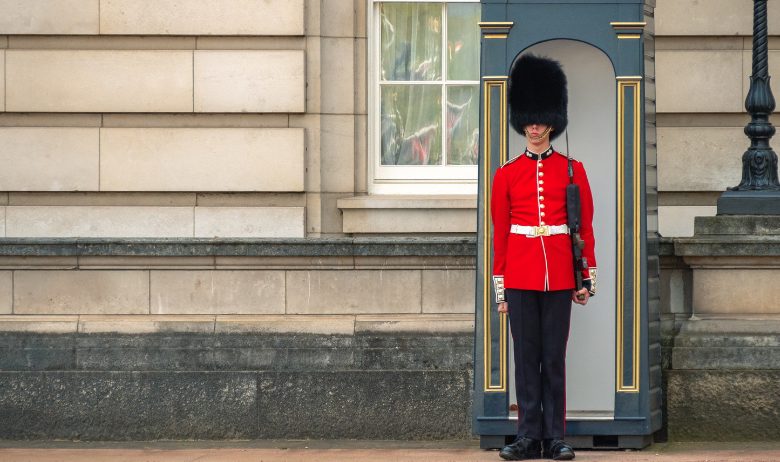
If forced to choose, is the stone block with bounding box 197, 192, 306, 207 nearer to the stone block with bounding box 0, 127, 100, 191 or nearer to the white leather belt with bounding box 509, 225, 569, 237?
the stone block with bounding box 0, 127, 100, 191

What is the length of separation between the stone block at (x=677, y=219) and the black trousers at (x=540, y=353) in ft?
8.72

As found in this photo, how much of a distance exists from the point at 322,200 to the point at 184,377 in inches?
79.3

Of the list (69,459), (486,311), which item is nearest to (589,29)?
(486,311)

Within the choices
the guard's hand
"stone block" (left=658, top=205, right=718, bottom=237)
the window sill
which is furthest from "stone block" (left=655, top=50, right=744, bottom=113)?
the guard's hand

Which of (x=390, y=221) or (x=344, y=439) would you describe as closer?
(x=344, y=439)

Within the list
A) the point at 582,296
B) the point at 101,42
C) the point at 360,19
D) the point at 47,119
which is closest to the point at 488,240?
the point at 582,296

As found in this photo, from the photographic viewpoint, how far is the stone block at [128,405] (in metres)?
9.41

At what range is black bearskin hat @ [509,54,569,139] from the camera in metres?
8.47

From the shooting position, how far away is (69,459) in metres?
8.85

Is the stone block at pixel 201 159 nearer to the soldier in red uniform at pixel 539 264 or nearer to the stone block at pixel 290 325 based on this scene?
the stone block at pixel 290 325

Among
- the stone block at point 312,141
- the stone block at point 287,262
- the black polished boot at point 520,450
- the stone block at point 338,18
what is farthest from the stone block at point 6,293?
the black polished boot at point 520,450

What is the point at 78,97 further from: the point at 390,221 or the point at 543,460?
the point at 543,460

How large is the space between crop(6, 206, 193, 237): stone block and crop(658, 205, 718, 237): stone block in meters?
3.36

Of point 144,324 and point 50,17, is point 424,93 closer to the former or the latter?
point 50,17
